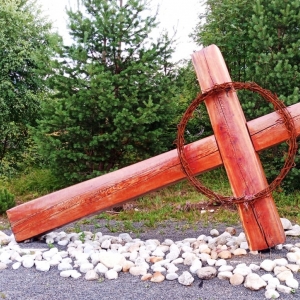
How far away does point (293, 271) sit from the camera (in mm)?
2625

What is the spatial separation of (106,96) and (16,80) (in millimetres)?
4040

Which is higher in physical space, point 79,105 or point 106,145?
point 79,105

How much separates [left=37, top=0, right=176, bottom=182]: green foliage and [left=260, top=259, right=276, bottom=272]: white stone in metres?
3.24

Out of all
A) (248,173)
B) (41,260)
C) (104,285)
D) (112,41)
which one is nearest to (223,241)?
(248,173)

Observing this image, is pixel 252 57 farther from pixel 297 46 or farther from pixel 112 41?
pixel 112 41

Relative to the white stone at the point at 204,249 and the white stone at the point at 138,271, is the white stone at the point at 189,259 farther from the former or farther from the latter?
the white stone at the point at 138,271

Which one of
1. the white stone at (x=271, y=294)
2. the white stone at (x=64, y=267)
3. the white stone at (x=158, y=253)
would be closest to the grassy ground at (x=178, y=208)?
the white stone at (x=158, y=253)

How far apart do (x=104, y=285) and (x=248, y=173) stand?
134 centimetres

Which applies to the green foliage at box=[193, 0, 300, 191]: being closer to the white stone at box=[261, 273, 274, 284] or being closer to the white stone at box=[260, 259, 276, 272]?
the white stone at box=[260, 259, 276, 272]

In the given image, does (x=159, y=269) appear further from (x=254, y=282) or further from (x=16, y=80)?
(x=16, y=80)

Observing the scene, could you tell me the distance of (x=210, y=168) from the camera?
3.14 meters

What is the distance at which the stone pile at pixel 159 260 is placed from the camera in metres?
2.50

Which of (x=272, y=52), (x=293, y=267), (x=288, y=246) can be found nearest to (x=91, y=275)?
(x=293, y=267)

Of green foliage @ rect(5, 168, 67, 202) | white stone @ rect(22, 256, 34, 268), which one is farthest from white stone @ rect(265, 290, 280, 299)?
green foliage @ rect(5, 168, 67, 202)
